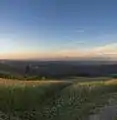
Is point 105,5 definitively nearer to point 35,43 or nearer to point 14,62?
point 35,43

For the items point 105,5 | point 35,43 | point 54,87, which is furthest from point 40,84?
point 105,5

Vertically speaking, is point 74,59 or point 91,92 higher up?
point 74,59

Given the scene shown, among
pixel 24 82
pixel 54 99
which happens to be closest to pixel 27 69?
pixel 24 82

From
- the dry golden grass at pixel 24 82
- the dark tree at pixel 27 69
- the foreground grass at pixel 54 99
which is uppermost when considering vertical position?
the dark tree at pixel 27 69

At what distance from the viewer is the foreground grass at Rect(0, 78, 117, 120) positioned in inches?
115

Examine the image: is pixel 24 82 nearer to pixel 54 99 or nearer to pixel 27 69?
pixel 27 69

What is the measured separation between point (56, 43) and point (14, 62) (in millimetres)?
389

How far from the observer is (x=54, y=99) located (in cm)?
294

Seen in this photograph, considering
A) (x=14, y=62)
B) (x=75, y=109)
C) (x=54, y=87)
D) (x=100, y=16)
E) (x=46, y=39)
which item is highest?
(x=100, y=16)

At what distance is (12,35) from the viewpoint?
9.72ft

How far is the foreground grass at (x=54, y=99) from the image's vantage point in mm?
2916

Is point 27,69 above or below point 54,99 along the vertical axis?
above

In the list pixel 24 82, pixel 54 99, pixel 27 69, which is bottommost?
pixel 54 99

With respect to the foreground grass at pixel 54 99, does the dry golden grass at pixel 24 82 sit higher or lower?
higher
